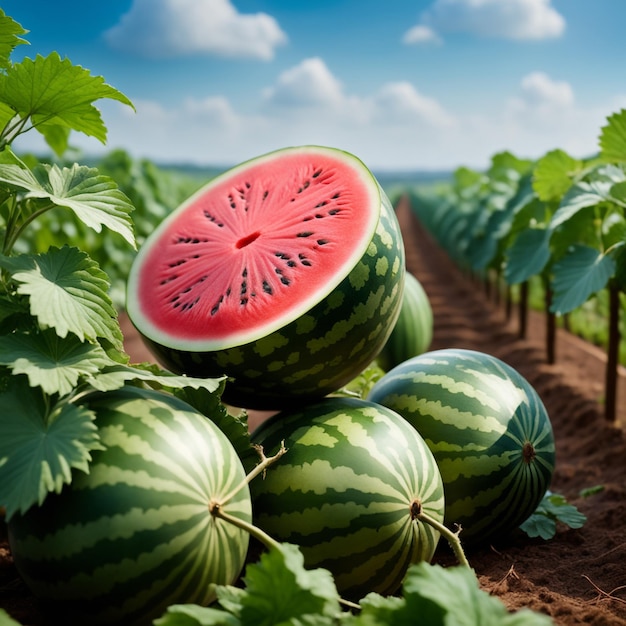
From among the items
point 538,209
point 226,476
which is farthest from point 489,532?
point 538,209

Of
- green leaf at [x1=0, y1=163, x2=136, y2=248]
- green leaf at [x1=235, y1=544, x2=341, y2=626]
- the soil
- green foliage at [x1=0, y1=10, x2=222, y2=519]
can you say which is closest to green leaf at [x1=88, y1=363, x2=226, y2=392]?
green foliage at [x1=0, y1=10, x2=222, y2=519]

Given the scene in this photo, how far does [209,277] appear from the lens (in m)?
2.56

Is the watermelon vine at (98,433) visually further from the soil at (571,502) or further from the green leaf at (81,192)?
the soil at (571,502)

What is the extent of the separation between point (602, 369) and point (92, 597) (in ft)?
18.5

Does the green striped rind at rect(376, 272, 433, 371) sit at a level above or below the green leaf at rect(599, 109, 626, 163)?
below

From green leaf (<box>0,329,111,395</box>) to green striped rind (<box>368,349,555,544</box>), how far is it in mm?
1228

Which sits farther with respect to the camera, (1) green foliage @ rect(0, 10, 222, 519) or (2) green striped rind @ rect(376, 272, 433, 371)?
(2) green striped rind @ rect(376, 272, 433, 371)

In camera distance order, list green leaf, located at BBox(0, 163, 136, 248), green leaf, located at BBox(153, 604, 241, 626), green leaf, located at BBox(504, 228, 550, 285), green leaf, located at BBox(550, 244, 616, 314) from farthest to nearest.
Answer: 1. green leaf, located at BBox(504, 228, 550, 285)
2. green leaf, located at BBox(550, 244, 616, 314)
3. green leaf, located at BBox(0, 163, 136, 248)
4. green leaf, located at BBox(153, 604, 241, 626)

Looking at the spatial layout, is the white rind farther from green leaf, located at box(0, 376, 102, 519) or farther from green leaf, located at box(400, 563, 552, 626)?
green leaf, located at box(400, 563, 552, 626)

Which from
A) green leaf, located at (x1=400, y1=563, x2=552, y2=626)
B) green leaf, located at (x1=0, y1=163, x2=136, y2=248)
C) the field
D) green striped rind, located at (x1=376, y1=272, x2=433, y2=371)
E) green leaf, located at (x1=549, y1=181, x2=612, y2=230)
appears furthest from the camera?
green striped rind, located at (x1=376, y1=272, x2=433, y2=371)

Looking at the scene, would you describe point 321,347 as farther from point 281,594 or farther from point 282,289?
point 281,594

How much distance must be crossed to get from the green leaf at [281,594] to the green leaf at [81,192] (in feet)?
3.12

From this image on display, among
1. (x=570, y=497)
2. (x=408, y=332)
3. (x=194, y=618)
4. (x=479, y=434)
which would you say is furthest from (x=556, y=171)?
(x=194, y=618)

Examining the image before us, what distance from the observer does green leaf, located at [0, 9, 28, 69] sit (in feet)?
7.19
